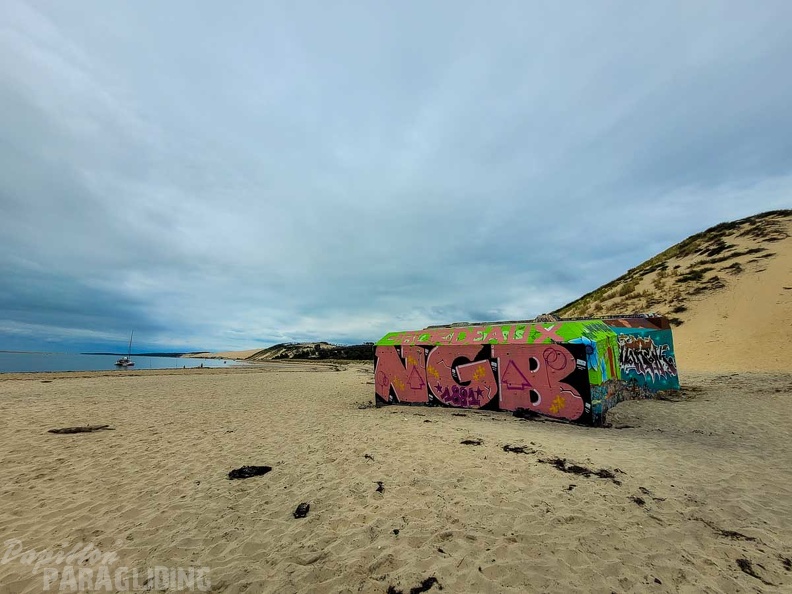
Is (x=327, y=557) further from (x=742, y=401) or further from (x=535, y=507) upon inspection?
(x=742, y=401)

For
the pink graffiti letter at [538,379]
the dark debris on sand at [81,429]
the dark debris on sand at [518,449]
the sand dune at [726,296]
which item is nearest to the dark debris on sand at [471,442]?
the dark debris on sand at [518,449]

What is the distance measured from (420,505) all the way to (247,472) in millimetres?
3760

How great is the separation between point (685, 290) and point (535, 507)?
126 ft

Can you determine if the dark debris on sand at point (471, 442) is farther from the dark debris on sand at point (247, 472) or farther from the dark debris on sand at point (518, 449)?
the dark debris on sand at point (247, 472)

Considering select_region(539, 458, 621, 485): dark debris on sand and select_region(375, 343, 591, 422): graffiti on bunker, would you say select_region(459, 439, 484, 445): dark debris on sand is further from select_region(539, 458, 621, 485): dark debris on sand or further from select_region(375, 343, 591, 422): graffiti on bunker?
select_region(375, 343, 591, 422): graffiti on bunker

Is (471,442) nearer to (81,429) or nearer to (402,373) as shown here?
(402,373)

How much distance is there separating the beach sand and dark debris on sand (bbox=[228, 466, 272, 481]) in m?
0.23

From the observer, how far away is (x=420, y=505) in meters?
5.32

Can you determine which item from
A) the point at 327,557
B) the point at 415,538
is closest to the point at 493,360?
the point at 415,538

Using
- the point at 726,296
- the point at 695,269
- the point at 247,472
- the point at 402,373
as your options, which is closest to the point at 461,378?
the point at 402,373

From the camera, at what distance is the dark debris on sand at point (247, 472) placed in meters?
6.66

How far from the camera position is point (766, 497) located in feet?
18.1

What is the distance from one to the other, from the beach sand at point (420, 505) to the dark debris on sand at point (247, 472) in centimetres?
23

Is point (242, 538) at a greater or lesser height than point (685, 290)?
lesser
